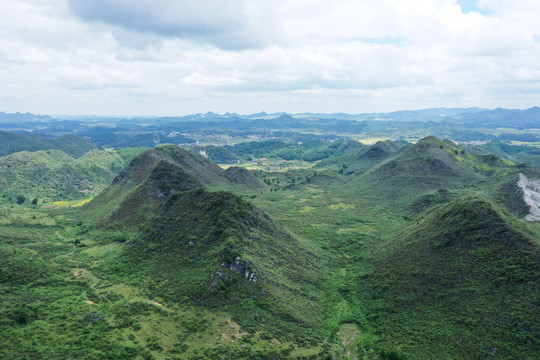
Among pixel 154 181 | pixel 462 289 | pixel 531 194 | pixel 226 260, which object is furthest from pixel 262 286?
pixel 531 194

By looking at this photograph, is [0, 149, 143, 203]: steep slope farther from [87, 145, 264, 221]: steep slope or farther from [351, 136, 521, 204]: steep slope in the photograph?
[351, 136, 521, 204]: steep slope

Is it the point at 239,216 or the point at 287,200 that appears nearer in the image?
the point at 239,216

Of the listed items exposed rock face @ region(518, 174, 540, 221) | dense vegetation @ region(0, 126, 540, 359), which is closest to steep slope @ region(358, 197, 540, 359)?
dense vegetation @ region(0, 126, 540, 359)

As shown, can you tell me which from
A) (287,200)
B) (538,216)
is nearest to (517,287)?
(538,216)

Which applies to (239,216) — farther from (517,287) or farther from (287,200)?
(287,200)

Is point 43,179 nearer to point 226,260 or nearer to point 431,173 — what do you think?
point 226,260

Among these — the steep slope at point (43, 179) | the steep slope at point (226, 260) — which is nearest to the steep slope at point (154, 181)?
the steep slope at point (226, 260)
